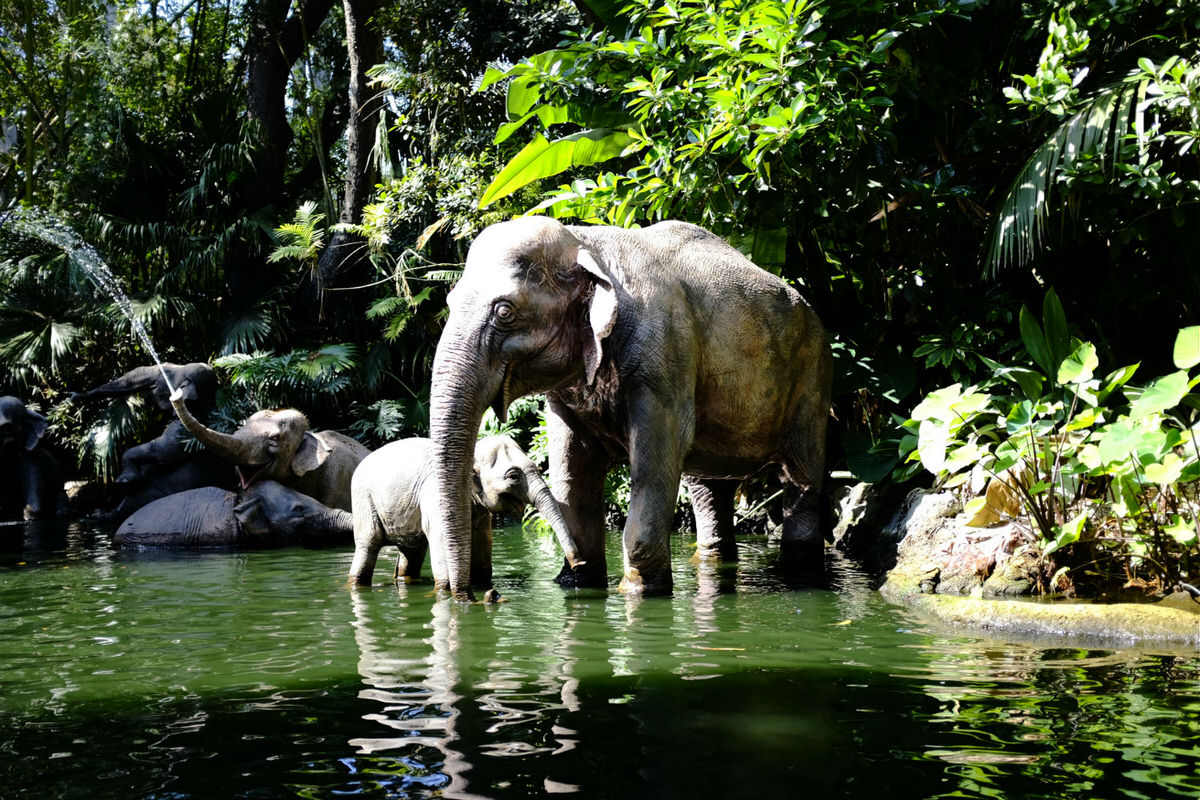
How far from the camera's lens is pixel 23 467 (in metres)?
→ 14.8

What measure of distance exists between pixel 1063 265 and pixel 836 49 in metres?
2.58

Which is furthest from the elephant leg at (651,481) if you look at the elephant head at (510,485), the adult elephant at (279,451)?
the adult elephant at (279,451)

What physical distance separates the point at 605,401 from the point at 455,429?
101 centimetres

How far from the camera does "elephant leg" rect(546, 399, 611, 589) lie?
677 cm

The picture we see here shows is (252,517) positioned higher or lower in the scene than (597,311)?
lower

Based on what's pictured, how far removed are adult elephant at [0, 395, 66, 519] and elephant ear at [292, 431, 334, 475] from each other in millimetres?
4927

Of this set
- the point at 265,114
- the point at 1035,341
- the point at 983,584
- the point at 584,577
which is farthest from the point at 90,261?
the point at 983,584

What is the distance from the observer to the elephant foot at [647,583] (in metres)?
6.23

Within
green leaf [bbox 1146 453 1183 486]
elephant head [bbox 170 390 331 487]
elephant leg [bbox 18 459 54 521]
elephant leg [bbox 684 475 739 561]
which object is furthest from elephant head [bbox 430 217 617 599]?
elephant leg [bbox 18 459 54 521]

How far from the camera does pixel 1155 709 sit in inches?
137

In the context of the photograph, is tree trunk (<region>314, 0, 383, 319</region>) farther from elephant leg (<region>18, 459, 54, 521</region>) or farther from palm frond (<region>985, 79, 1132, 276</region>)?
palm frond (<region>985, 79, 1132, 276</region>)

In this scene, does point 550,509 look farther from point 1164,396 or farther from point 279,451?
point 279,451

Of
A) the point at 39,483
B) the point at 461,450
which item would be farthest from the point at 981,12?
the point at 39,483

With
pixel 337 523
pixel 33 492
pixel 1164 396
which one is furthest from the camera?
pixel 33 492
